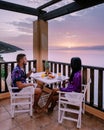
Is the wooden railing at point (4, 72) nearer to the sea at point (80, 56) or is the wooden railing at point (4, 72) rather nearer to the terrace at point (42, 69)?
the terrace at point (42, 69)

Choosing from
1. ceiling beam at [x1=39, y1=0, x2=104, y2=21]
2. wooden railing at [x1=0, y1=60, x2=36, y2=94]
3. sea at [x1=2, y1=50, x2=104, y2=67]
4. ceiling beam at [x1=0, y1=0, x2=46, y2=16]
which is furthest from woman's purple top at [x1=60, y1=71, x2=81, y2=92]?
ceiling beam at [x1=0, y1=0, x2=46, y2=16]

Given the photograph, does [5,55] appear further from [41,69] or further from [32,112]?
[32,112]

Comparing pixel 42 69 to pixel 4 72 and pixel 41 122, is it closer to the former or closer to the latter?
pixel 4 72

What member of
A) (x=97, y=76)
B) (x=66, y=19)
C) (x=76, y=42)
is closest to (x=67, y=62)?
(x=76, y=42)

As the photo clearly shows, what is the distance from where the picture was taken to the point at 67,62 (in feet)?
12.5

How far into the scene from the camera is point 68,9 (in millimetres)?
3607

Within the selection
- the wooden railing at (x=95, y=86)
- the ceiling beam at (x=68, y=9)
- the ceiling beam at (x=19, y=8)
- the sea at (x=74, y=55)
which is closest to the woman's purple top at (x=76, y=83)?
the wooden railing at (x=95, y=86)

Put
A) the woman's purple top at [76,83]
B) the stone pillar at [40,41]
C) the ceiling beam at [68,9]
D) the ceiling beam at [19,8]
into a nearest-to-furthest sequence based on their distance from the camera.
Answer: the woman's purple top at [76,83] → the ceiling beam at [68,9] → the ceiling beam at [19,8] → the stone pillar at [40,41]

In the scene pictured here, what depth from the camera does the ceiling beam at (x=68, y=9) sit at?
10.1ft

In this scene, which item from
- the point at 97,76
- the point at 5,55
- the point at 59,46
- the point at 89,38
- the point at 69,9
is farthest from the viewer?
the point at 59,46

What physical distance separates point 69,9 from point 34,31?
155cm

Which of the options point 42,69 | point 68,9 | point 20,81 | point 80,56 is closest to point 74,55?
point 80,56

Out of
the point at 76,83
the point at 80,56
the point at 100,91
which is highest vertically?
the point at 80,56

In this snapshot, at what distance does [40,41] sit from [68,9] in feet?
4.82
